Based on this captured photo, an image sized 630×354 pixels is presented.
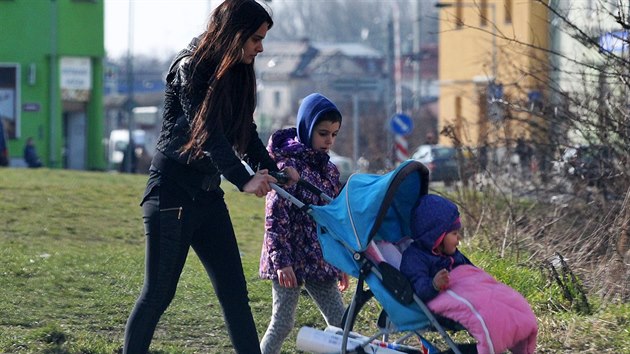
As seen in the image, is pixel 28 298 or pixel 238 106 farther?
pixel 28 298

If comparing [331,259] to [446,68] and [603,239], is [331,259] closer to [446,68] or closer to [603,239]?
[603,239]

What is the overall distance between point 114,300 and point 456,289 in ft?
12.9

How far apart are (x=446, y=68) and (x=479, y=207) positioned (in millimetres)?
37992

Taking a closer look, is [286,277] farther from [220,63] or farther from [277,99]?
[277,99]

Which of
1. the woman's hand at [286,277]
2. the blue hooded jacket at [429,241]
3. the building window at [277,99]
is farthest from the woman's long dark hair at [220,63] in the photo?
the building window at [277,99]

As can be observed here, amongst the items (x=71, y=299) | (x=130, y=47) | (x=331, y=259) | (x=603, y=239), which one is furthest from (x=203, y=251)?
(x=130, y=47)

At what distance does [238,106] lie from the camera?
5.89 meters

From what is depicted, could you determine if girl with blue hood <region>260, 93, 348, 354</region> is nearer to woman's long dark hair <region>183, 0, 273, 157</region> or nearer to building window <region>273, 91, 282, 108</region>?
woman's long dark hair <region>183, 0, 273, 157</region>

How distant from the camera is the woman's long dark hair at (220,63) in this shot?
567 centimetres

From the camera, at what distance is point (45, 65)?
41.8 meters

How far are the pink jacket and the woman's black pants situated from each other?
110cm

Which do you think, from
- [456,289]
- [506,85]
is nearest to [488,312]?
[456,289]

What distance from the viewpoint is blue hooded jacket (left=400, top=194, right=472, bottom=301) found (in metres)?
5.56

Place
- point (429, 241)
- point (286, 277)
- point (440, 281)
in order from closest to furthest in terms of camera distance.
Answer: point (440, 281) < point (429, 241) < point (286, 277)
